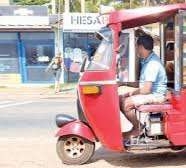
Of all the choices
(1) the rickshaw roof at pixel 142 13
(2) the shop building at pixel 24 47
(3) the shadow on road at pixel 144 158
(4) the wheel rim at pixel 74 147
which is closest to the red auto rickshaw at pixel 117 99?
(1) the rickshaw roof at pixel 142 13

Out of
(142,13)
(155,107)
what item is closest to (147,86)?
(155,107)

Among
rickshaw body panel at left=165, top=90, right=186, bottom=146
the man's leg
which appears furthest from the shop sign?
rickshaw body panel at left=165, top=90, right=186, bottom=146

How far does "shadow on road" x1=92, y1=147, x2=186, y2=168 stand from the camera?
7.78 metres

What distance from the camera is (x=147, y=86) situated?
7.45 m

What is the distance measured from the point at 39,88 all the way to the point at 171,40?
17.4 metres

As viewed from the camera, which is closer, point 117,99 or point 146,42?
point 117,99

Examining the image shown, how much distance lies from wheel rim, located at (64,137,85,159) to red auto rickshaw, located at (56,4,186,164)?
11cm

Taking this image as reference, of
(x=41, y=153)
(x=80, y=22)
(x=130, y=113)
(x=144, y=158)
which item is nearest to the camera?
(x=130, y=113)

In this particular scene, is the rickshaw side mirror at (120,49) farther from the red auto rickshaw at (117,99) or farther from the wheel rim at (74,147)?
the wheel rim at (74,147)

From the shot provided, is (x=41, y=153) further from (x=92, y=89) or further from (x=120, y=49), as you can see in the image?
(x=120, y=49)

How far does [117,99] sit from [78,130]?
0.73 m

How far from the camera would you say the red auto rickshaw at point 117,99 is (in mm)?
7262

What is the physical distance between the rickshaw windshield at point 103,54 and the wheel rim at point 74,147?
1036 millimetres

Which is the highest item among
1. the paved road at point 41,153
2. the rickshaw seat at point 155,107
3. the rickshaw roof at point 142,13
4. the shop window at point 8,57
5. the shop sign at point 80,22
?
the rickshaw roof at point 142,13
